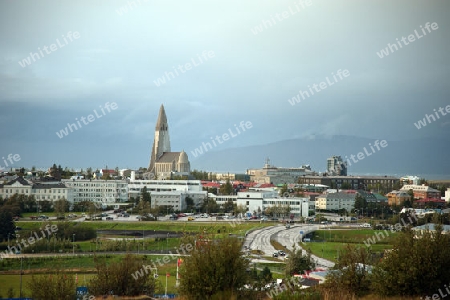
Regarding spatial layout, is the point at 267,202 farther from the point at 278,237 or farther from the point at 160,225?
the point at 278,237

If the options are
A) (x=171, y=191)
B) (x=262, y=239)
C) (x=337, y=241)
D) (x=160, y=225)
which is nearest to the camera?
(x=262, y=239)

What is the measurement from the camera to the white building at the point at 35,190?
2426 inches

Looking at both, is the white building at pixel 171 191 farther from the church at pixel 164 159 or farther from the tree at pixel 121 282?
the tree at pixel 121 282

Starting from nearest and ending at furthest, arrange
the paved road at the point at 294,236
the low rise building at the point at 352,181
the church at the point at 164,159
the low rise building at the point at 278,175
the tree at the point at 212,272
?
the tree at the point at 212,272 → the paved road at the point at 294,236 → the church at the point at 164,159 → the low rise building at the point at 352,181 → the low rise building at the point at 278,175

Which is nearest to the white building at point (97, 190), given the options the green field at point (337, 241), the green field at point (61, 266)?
the green field at point (337, 241)

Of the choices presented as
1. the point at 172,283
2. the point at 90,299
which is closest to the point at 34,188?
the point at 172,283

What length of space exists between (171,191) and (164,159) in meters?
29.0

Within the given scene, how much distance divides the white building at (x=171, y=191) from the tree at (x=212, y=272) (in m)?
45.9

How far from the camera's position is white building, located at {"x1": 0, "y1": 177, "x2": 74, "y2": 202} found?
61625 mm

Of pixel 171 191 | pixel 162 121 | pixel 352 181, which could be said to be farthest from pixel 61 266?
pixel 352 181

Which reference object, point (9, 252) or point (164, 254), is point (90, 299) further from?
point (9, 252)

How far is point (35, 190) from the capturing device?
6206 cm

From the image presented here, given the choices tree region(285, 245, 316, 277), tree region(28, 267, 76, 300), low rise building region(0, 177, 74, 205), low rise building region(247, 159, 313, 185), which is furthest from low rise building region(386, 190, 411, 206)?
tree region(28, 267, 76, 300)

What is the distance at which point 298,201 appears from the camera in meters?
61.2
